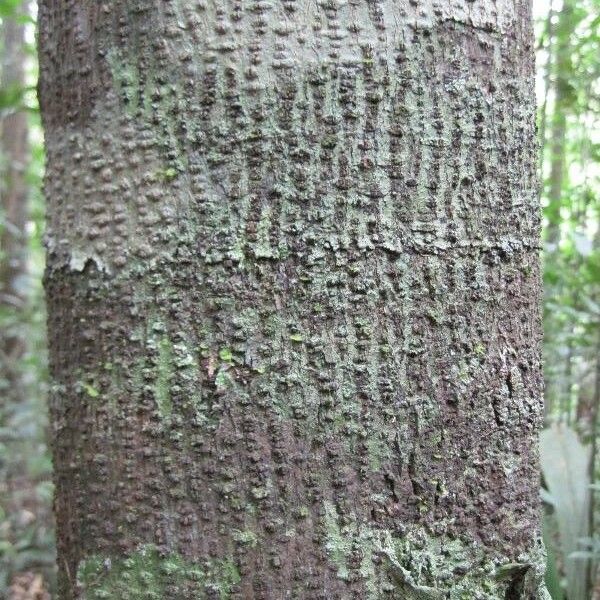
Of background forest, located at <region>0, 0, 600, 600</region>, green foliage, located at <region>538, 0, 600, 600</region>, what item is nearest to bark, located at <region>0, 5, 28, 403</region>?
background forest, located at <region>0, 0, 600, 600</region>

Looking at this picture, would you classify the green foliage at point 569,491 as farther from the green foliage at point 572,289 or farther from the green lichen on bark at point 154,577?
the green lichen on bark at point 154,577

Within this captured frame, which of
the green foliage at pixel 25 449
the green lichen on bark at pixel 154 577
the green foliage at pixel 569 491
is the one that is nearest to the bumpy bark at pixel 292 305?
the green lichen on bark at pixel 154 577

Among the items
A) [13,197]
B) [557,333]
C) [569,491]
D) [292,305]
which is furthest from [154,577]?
[13,197]

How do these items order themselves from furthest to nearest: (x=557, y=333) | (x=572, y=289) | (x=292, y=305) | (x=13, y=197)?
(x=13, y=197)
(x=557, y=333)
(x=572, y=289)
(x=292, y=305)

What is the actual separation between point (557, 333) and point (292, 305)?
2719 millimetres

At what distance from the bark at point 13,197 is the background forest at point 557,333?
2cm

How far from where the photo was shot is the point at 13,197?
6309mm

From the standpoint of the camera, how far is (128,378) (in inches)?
35.2

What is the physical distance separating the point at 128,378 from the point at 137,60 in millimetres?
397

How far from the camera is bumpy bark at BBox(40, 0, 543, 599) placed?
0.86 meters

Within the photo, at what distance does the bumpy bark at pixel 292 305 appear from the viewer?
0.86 meters

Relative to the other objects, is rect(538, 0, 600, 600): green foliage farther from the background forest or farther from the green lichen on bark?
the green lichen on bark

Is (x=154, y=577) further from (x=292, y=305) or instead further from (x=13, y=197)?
(x=13, y=197)

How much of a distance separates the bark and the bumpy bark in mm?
4658
